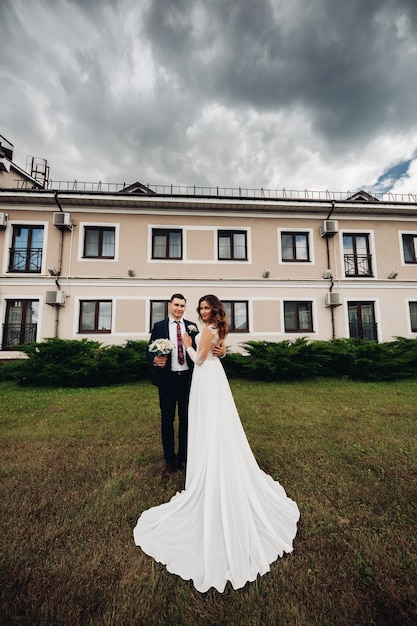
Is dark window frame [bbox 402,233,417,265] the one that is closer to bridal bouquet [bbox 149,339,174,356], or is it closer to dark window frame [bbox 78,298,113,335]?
dark window frame [bbox 78,298,113,335]

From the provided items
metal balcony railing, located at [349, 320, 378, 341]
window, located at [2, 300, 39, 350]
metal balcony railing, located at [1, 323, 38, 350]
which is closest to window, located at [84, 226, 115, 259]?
window, located at [2, 300, 39, 350]

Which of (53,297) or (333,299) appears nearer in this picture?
(53,297)

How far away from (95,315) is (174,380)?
1098 centimetres

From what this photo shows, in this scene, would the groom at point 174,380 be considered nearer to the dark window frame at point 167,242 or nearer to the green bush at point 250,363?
the green bush at point 250,363

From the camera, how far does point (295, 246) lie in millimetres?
14945

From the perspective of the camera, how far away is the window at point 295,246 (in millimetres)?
14891

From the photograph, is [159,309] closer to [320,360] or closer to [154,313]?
[154,313]

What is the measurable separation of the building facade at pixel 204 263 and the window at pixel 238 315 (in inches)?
2.8

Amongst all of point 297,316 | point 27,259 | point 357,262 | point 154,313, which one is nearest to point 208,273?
point 154,313

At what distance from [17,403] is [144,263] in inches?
330

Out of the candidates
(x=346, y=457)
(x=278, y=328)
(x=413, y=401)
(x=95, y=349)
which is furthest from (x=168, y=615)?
(x=278, y=328)

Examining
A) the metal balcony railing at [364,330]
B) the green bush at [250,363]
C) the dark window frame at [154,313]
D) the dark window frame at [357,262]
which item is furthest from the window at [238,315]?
the dark window frame at [357,262]

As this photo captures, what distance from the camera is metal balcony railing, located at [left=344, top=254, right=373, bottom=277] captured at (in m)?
15.0

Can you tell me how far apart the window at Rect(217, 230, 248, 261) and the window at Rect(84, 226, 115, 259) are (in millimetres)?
5513
